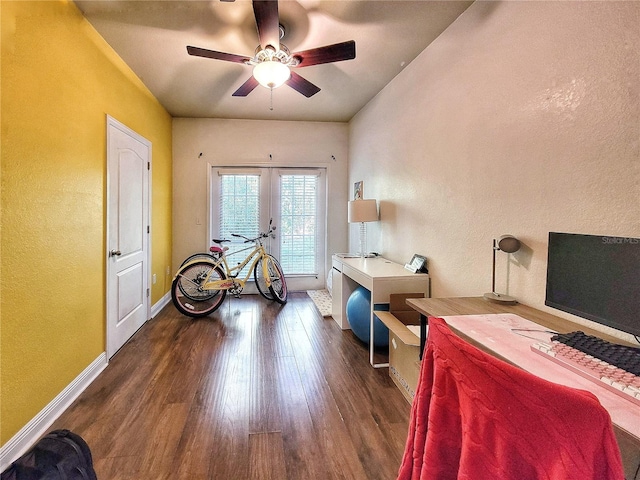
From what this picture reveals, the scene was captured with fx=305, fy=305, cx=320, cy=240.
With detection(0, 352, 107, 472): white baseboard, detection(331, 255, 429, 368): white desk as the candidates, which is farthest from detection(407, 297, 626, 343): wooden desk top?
detection(0, 352, 107, 472): white baseboard

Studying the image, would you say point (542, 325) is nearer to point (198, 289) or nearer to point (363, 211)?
point (363, 211)

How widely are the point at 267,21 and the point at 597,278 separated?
2135 millimetres

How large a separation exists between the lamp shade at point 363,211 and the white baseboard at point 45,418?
8.79 feet

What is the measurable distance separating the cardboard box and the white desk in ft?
0.25

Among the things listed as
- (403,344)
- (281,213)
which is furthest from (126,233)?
(403,344)

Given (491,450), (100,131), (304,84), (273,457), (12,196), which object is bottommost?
(273,457)

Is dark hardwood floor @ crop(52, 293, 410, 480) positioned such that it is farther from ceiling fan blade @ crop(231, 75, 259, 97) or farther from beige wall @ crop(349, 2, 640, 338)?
ceiling fan blade @ crop(231, 75, 259, 97)

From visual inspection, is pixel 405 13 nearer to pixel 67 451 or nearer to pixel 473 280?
pixel 473 280

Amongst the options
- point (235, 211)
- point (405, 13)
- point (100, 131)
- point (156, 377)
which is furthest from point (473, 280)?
point (235, 211)

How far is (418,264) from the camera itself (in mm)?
2672

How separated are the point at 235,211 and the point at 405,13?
3.37 meters

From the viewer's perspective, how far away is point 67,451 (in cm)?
105

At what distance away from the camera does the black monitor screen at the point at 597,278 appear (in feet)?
3.35

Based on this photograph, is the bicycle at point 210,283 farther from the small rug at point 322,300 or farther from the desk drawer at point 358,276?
the desk drawer at point 358,276
